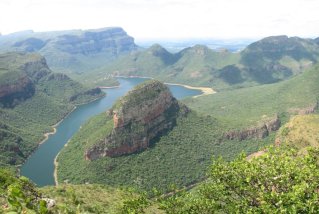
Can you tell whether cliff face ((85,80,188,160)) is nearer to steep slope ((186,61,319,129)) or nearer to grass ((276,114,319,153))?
grass ((276,114,319,153))

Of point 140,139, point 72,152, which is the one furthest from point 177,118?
point 72,152

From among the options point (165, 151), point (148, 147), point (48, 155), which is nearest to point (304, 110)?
point (165, 151)

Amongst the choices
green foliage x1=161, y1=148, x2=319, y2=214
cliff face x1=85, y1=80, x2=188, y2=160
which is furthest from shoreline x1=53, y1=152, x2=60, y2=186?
green foliage x1=161, y1=148, x2=319, y2=214

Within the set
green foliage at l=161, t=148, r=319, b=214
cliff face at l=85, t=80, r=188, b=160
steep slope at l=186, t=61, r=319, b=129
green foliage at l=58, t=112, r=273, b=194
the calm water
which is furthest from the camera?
steep slope at l=186, t=61, r=319, b=129

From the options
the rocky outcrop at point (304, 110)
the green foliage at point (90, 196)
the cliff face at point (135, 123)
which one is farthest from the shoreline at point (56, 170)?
the rocky outcrop at point (304, 110)

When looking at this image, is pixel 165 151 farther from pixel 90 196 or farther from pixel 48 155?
pixel 90 196

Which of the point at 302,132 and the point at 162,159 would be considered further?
the point at 162,159
